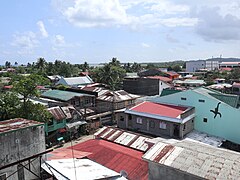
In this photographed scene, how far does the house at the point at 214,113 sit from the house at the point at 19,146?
1622cm

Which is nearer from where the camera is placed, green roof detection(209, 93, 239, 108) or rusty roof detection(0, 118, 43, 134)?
rusty roof detection(0, 118, 43, 134)

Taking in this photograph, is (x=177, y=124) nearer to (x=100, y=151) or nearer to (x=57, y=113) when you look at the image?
(x=100, y=151)

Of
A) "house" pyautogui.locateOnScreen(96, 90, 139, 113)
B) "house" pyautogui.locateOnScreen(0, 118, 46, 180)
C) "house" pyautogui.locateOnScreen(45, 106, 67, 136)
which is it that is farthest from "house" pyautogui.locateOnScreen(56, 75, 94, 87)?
"house" pyautogui.locateOnScreen(0, 118, 46, 180)

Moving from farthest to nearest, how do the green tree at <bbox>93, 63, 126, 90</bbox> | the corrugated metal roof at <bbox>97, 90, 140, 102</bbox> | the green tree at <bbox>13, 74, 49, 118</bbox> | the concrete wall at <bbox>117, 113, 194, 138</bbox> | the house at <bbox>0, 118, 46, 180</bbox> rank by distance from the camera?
the green tree at <bbox>93, 63, 126, 90</bbox> → the corrugated metal roof at <bbox>97, 90, 140, 102</bbox> → the concrete wall at <bbox>117, 113, 194, 138</bbox> → the green tree at <bbox>13, 74, 49, 118</bbox> → the house at <bbox>0, 118, 46, 180</bbox>

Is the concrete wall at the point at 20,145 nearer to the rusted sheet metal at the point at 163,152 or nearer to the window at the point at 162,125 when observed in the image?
the rusted sheet metal at the point at 163,152

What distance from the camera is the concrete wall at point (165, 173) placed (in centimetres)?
915

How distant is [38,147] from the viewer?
38.6ft

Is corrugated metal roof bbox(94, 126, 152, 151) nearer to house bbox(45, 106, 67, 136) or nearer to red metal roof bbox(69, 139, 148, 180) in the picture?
red metal roof bbox(69, 139, 148, 180)

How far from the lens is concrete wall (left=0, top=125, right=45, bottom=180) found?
10266 millimetres

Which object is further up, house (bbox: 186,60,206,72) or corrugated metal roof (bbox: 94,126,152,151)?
house (bbox: 186,60,206,72)

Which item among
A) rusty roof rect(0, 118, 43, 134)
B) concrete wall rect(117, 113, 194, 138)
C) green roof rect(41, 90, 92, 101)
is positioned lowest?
concrete wall rect(117, 113, 194, 138)

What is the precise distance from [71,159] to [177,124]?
429 inches

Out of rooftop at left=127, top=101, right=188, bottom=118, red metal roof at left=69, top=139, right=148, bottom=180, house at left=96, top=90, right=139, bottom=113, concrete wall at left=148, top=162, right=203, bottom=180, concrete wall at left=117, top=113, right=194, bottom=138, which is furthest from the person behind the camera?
house at left=96, top=90, right=139, bottom=113

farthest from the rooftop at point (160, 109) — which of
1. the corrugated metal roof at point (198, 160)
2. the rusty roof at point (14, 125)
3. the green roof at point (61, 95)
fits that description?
the rusty roof at point (14, 125)
